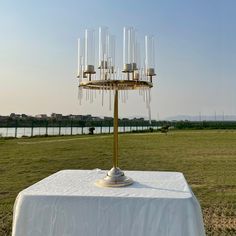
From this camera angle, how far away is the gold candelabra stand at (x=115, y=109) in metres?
2.17

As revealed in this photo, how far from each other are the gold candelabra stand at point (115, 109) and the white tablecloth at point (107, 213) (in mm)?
145

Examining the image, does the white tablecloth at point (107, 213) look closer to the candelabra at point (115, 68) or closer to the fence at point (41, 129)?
the candelabra at point (115, 68)

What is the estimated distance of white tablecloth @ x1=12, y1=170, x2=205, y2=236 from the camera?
1.84 meters

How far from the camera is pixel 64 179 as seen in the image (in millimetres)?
2410

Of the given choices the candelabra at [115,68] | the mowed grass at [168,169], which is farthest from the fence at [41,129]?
the candelabra at [115,68]

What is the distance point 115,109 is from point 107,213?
2.62 feet

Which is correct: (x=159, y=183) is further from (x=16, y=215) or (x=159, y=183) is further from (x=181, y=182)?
(x=16, y=215)

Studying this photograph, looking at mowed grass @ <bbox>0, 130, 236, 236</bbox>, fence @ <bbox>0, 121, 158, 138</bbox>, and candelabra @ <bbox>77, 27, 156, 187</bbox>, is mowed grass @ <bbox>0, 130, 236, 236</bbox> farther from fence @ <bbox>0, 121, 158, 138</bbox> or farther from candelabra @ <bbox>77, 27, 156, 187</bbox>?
fence @ <bbox>0, 121, 158, 138</bbox>

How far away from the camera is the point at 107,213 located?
74.8 inches

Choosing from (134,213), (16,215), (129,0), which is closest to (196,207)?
(134,213)

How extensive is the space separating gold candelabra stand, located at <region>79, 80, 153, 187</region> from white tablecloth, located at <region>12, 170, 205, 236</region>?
145 mm

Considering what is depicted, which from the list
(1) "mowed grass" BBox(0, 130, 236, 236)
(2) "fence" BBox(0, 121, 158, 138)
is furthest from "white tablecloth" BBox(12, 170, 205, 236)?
(2) "fence" BBox(0, 121, 158, 138)

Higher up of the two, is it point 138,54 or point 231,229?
point 138,54

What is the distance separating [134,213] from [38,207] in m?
0.53
